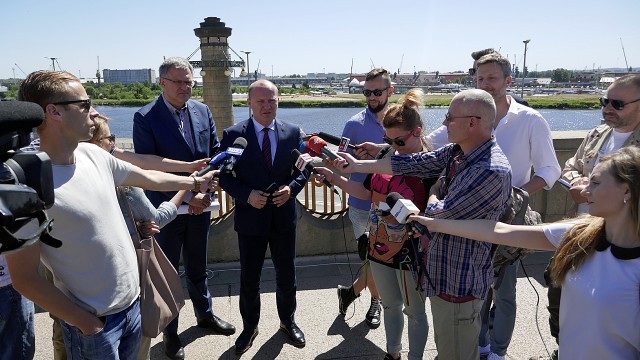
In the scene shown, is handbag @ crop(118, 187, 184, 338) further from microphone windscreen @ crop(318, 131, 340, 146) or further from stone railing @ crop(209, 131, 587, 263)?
stone railing @ crop(209, 131, 587, 263)

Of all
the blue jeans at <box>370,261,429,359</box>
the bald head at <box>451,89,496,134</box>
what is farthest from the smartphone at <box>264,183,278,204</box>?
the bald head at <box>451,89,496,134</box>

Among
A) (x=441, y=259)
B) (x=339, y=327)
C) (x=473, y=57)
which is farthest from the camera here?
(x=473, y=57)

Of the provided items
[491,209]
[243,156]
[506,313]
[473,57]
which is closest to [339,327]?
[506,313]

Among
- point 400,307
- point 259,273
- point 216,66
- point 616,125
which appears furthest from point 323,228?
point 216,66

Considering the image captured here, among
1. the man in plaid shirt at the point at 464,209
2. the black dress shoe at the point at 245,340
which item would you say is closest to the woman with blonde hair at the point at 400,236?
the man in plaid shirt at the point at 464,209

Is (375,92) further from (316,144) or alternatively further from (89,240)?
(89,240)

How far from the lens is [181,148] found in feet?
12.5

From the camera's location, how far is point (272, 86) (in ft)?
12.2

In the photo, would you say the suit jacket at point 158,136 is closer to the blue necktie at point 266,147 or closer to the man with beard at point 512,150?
the blue necktie at point 266,147

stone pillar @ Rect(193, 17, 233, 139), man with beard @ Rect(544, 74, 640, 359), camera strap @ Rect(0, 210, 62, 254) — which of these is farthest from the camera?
stone pillar @ Rect(193, 17, 233, 139)

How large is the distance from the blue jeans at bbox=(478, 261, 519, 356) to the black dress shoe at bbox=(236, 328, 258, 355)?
6.27 ft

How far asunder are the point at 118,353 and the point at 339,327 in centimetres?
222

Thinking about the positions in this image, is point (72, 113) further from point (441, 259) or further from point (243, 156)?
point (441, 259)

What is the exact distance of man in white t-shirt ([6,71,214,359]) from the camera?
200 cm
